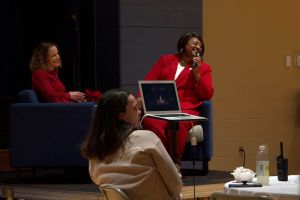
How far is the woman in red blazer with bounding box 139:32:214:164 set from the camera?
21.6 feet

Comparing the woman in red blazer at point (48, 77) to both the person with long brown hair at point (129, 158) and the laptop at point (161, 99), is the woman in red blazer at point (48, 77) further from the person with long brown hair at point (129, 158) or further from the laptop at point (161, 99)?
the person with long brown hair at point (129, 158)

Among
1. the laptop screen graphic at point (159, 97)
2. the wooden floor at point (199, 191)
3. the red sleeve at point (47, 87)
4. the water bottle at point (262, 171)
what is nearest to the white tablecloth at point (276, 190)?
the water bottle at point (262, 171)

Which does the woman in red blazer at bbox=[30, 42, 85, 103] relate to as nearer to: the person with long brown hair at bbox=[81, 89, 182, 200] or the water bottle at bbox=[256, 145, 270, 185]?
the water bottle at bbox=[256, 145, 270, 185]

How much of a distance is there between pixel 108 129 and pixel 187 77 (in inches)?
120

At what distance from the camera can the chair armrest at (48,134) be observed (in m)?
6.36

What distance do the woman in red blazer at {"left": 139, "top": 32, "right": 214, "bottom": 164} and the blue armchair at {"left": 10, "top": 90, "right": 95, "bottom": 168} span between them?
0.64 m

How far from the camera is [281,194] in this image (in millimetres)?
3947

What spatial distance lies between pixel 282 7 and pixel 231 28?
805mm

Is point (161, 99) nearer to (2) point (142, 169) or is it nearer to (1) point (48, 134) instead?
(1) point (48, 134)

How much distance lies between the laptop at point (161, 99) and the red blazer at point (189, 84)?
0.38 metres

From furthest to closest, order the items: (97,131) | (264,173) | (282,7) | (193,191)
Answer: (282,7), (193,191), (264,173), (97,131)

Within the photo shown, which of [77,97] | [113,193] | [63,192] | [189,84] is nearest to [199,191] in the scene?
[63,192]

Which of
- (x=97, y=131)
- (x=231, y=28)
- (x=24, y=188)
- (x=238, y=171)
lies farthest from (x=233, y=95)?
(x=97, y=131)

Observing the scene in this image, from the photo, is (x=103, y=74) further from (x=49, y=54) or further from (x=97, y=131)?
(x=97, y=131)
